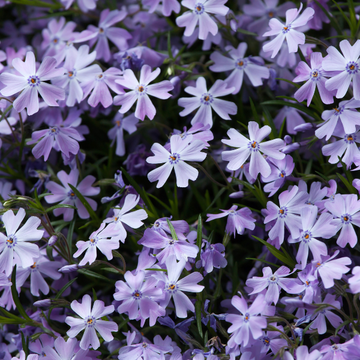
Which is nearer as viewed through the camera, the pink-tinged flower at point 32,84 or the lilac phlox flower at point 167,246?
the lilac phlox flower at point 167,246

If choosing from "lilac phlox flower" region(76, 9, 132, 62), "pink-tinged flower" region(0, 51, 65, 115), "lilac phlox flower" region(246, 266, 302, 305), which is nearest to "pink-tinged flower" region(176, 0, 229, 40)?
"lilac phlox flower" region(76, 9, 132, 62)

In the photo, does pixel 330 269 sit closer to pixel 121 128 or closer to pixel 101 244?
pixel 101 244

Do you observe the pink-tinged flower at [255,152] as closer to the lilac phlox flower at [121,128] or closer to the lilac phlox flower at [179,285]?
the lilac phlox flower at [179,285]

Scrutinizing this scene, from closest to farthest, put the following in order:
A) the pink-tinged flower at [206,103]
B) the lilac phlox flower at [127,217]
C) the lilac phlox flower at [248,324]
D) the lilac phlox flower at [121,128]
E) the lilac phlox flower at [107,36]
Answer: the lilac phlox flower at [248,324], the lilac phlox flower at [127,217], the pink-tinged flower at [206,103], the lilac phlox flower at [121,128], the lilac phlox flower at [107,36]

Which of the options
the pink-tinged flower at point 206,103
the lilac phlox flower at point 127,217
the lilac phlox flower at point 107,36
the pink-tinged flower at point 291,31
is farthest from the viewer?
the lilac phlox flower at point 107,36

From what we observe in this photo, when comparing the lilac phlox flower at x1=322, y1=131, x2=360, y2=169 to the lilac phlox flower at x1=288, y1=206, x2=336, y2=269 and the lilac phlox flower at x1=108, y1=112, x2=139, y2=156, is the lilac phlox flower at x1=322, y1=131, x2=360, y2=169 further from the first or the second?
the lilac phlox flower at x1=108, y1=112, x2=139, y2=156

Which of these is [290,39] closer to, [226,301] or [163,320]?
Answer: [226,301]

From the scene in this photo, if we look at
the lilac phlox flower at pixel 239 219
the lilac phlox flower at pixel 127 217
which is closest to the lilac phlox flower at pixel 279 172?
the lilac phlox flower at pixel 239 219

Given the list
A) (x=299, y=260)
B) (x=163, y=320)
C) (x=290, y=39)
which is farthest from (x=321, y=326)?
(x=290, y=39)
